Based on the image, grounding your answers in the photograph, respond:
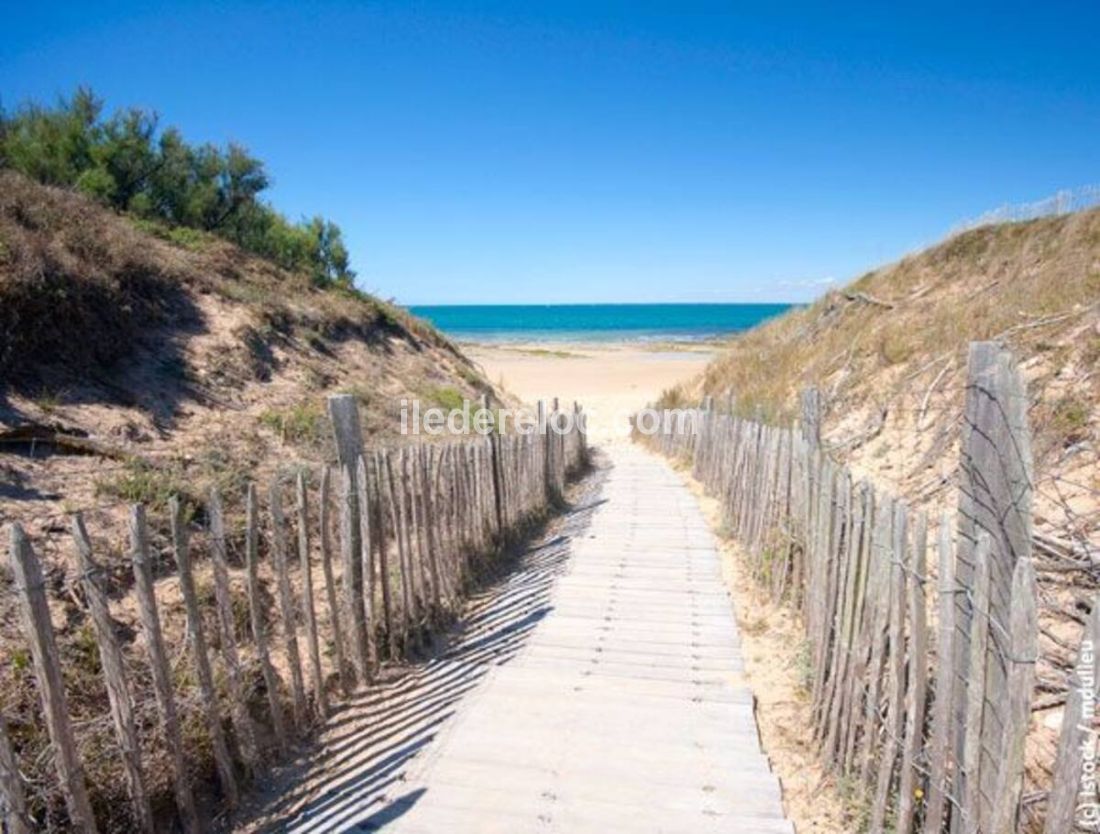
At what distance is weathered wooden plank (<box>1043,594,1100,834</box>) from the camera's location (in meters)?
1.60

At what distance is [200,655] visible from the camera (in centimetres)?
305

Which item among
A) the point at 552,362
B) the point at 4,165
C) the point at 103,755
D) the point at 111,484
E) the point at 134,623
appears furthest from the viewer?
the point at 552,362

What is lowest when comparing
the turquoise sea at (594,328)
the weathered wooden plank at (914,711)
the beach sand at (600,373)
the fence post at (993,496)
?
the weathered wooden plank at (914,711)

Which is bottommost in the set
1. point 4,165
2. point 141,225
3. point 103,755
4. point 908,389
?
point 103,755

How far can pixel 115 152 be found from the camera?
1154 cm

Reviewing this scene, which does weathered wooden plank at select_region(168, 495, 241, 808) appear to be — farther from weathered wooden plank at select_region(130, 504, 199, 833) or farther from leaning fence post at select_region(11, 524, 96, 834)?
leaning fence post at select_region(11, 524, 96, 834)

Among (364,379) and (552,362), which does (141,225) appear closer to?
(364,379)

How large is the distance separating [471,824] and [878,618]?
203 centimetres

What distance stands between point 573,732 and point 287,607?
5.59 feet

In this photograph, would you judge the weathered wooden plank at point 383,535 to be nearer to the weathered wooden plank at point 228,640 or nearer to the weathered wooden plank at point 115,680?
the weathered wooden plank at point 228,640

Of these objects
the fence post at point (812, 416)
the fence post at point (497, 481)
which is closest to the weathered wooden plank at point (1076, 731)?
the fence post at point (812, 416)

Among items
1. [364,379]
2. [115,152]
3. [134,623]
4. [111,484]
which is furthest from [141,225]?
[134,623]

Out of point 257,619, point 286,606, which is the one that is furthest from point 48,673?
point 286,606

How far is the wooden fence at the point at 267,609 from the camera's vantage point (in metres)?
2.58
